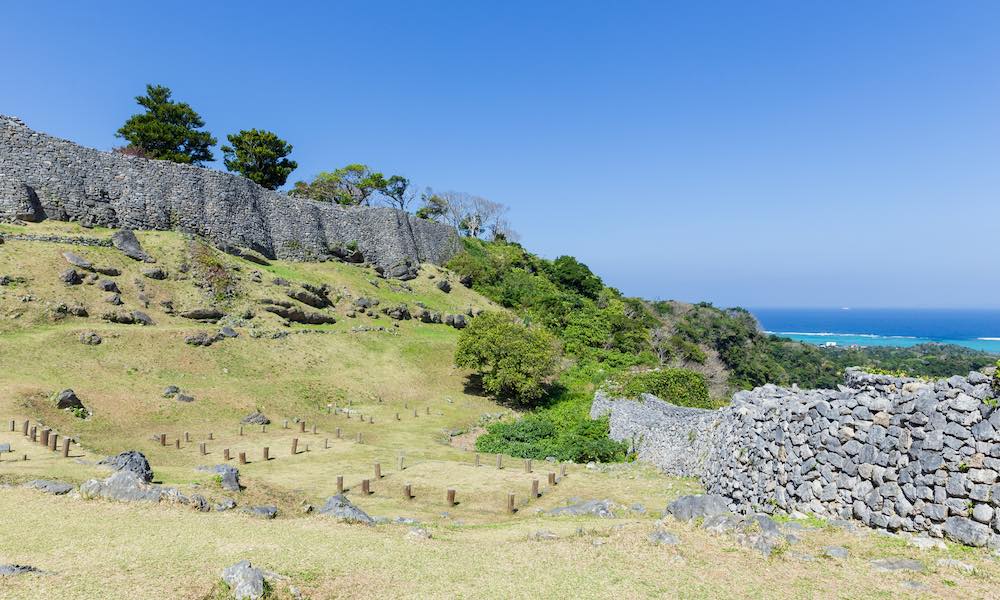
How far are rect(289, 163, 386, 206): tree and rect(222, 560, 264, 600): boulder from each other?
8524 centimetres

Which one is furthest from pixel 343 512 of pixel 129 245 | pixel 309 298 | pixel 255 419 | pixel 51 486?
pixel 129 245

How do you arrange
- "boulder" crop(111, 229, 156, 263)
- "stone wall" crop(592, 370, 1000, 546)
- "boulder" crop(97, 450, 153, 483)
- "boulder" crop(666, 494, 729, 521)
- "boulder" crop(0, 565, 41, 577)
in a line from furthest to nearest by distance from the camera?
"boulder" crop(111, 229, 156, 263), "boulder" crop(97, 450, 153, 483), "boulder" crop(666, 494, 729, 521), "stone wall" crop(592, 370, 1000, 546), "boulder" crop(0, 565, 41, 577)

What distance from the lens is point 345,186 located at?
304 ft

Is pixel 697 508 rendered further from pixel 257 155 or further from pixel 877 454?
pixel 257 155

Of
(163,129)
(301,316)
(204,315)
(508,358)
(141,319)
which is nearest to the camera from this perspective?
(141,319)

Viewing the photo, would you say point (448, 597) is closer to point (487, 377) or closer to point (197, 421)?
point (197, 421)

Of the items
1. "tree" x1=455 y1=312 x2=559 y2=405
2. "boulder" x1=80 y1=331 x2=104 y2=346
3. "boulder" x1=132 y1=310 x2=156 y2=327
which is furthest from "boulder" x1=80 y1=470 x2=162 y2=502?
"tree" x1=455 y1=312 x2=559 y2=405

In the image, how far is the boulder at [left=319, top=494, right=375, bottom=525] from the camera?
1388cm

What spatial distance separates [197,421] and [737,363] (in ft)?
235

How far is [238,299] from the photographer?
43344 mm

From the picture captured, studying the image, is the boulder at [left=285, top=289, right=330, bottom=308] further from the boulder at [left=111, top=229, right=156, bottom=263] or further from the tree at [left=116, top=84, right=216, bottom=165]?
the tree at [left=116, top=84, right=216, bottom=165]

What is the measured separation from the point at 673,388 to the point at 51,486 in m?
29.1

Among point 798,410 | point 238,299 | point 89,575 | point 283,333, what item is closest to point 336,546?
point 89,575

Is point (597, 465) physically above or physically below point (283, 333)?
below
